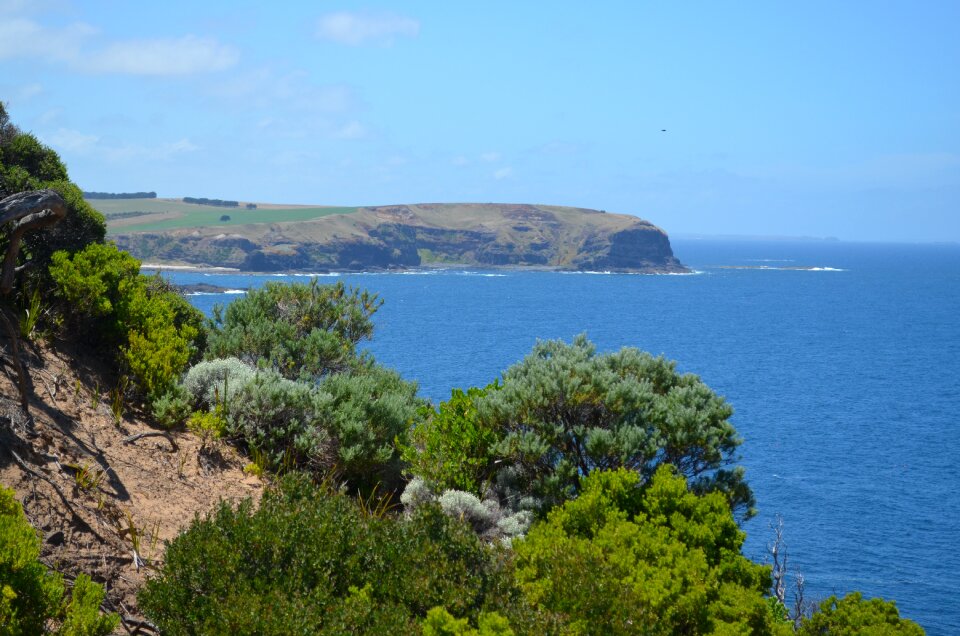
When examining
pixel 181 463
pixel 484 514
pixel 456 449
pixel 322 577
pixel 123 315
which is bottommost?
pixel 484 514

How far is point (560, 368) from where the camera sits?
1287 centimetres

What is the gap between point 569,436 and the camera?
12828 mm

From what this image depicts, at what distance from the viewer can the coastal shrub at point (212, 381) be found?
1364 cm

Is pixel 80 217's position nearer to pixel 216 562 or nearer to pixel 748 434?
pixel 216 562

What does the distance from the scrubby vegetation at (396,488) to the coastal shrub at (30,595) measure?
18mm

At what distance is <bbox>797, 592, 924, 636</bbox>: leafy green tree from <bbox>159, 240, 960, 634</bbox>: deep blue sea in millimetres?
22594

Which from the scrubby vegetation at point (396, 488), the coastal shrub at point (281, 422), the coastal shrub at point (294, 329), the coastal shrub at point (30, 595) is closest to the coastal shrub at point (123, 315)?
the scrubby vegetation at point (396, 488)

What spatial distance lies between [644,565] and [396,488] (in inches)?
244

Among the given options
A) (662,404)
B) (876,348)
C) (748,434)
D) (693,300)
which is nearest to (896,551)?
(748,434)

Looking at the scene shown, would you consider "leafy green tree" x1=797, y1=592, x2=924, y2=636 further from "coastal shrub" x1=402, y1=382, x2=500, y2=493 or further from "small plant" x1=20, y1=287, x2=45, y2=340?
"small plant" x1=20, y1=287, x2=45, y2=340

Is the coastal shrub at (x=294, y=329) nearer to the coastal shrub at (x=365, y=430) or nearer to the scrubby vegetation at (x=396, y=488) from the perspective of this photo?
the scrubby vegetation at (x=396, y=488)

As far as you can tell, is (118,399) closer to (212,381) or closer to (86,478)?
(212,381)

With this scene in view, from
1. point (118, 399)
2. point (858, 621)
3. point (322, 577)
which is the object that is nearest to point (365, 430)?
point (118, 399)

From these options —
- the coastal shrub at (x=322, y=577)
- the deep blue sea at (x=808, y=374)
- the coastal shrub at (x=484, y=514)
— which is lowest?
the deep blue sea at (x=808, y=374)
